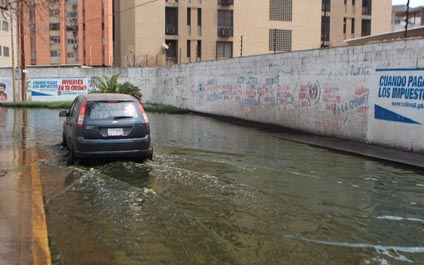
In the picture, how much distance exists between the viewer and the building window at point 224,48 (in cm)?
5372

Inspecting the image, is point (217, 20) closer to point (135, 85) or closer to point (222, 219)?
point (135, 85)

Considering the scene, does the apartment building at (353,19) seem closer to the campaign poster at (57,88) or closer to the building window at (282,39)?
the building window at (282,39)

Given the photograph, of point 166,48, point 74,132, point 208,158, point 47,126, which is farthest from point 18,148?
point 166,48

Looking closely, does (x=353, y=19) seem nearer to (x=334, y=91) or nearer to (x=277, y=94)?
(x=277, y=94)

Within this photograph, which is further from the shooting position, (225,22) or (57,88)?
(225,22)

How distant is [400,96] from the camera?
1212 cm

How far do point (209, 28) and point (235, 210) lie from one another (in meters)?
48.1

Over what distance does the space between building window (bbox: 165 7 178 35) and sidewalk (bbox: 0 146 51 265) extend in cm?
4319

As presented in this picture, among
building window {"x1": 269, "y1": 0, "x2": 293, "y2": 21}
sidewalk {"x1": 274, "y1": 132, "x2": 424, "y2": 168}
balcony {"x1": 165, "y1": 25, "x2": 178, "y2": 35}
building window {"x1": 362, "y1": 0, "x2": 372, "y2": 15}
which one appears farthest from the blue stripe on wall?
building window {"x1": 362, "y1": 0, "x2": 372, "y2": 15}

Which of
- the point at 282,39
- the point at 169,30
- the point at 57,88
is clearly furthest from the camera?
the point at 282,39

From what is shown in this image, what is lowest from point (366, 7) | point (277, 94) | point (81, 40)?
point (277, 94)

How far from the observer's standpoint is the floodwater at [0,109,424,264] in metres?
5.14

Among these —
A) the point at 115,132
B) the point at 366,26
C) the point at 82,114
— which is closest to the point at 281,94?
the point at 115,132

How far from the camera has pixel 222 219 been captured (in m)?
6.33
